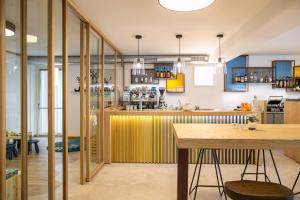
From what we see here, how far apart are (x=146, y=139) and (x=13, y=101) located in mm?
3094

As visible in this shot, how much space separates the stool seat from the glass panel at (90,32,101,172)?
2821 millimetres

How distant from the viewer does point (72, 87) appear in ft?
23.5

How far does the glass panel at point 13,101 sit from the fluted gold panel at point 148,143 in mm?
2725

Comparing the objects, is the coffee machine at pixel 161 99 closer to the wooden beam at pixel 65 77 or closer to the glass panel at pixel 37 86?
the wooden beam at pixel 65 77

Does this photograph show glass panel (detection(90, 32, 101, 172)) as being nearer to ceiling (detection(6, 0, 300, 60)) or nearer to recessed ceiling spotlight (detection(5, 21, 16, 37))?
ceiling (detection(6, 0, 300, 60))

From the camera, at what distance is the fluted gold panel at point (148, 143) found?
491 centimetres

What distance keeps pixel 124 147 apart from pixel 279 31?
350 cm

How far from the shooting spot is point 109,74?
5926 millimetres

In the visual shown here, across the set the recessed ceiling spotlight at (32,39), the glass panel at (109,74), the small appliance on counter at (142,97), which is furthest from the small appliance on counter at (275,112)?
the recessed ceiling spotlight at (32,39)

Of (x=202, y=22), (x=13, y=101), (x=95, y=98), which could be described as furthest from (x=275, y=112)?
(x=13, y=101)

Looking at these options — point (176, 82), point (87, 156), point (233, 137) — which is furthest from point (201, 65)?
point (233, 137)

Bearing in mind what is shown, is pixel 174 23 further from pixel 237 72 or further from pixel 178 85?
pixel 237 72

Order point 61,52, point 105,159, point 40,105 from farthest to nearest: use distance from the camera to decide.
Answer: point 105,159, point 61,52, point 40,105

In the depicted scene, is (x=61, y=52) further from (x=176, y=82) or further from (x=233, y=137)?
(x=176, y=82)
